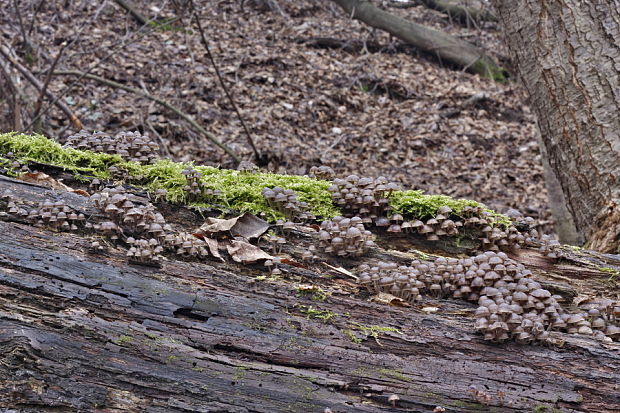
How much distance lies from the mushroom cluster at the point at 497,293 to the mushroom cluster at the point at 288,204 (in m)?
0.82

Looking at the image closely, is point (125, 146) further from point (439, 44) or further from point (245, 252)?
point (439, 44)

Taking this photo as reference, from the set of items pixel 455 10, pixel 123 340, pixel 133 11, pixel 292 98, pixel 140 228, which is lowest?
pixel 123 340

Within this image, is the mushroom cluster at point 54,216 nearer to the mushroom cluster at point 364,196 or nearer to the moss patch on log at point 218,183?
the moss patch on log at point 218,183

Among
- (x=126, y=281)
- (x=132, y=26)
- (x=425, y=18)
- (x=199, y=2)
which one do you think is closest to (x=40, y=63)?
(x=132, y=26)

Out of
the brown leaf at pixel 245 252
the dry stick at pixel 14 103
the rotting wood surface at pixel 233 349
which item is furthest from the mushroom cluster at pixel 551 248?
the dry stick at pixel 14 103

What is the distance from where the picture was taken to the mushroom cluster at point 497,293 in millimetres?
3629

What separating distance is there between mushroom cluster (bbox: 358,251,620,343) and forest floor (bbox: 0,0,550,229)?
6904 millimetres

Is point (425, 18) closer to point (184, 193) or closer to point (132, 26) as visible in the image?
point (132, 26)

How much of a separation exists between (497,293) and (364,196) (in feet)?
4.62

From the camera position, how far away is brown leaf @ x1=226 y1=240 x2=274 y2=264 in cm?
415

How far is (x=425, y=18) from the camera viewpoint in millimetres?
19359

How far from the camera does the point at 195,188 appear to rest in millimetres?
4672

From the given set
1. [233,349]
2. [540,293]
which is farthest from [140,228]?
[540,293]

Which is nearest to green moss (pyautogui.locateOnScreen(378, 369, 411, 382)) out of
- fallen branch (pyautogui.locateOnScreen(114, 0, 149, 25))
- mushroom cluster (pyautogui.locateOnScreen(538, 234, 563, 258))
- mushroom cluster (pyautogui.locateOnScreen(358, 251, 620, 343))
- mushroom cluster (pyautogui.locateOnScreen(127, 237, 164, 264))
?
mushroom cluster (pyautogui.locateOnScreen(358, 251, 620, 343))
